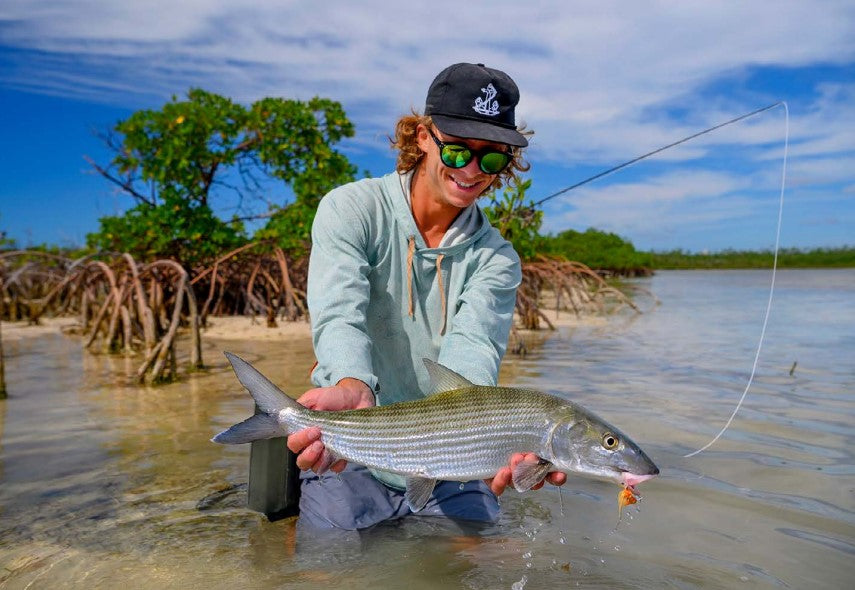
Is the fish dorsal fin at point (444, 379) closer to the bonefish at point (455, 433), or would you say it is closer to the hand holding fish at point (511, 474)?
the bonefish at point (455, 433)

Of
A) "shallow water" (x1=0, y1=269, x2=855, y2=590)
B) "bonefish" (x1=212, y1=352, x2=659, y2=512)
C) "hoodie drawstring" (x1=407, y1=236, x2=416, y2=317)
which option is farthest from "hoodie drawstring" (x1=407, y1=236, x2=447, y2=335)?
"shallow water" (x1=0, y1=269, x2=855, y2=590)

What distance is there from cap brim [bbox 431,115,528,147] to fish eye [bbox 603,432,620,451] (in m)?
1.31

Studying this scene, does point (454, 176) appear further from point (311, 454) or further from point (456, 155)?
point (311, 454)

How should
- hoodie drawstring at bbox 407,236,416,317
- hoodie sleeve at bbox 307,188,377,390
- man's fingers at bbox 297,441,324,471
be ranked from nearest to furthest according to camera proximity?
man's fingers at bbox 297,441,324,471
hoodie sleeve at bbox 307,188,377,390
hoodie drawstring at bbox 407,236,416,317

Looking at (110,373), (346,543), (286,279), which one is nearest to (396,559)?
(346,543)

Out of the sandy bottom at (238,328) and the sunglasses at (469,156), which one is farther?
the sandy bottom at (238,328)

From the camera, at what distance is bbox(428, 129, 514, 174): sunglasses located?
3322 millimetres

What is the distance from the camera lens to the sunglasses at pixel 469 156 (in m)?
3.32

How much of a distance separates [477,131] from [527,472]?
145 cm

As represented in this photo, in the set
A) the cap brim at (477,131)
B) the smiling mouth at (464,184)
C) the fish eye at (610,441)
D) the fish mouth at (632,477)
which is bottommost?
the fish mouth at (632,477)

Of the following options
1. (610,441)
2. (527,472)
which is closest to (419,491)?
(527,472)

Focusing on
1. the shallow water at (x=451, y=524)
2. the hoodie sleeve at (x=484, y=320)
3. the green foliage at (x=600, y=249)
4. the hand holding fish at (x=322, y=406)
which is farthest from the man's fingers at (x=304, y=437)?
the green foliage at (x=600, y=249)

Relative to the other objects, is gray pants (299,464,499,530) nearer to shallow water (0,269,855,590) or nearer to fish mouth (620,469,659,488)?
shallow water (0,269,855,590)

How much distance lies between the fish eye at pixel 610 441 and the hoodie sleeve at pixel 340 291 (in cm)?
94
